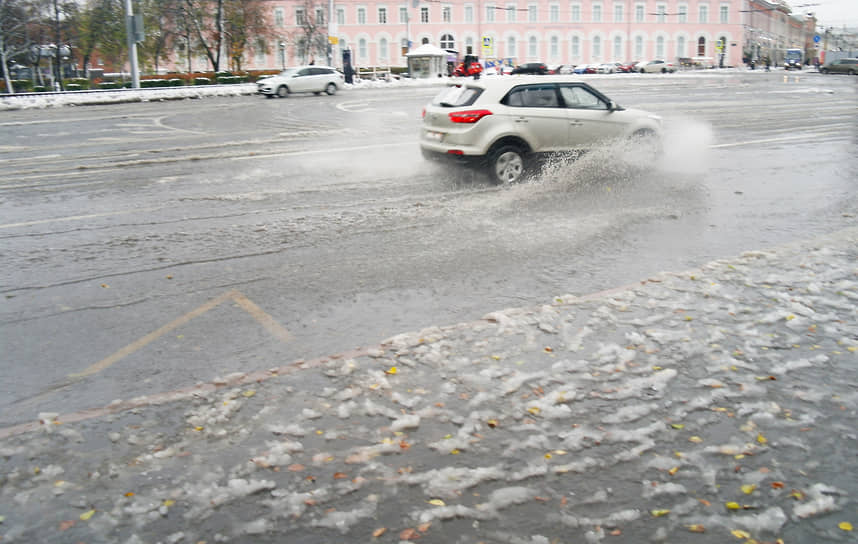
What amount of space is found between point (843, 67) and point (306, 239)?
7309 centimetres

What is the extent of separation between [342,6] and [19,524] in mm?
97454

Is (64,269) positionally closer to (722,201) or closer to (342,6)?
(722,201)

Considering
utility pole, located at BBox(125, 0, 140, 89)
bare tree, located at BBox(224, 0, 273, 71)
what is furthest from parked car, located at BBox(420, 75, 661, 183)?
bare tree, located at BBox(224, 0, 273, 71)

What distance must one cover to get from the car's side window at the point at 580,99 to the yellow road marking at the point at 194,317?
6.67 m

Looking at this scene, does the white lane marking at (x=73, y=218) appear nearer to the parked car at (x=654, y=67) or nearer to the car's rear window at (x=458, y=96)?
the car's rear window at (x=458, y=96)

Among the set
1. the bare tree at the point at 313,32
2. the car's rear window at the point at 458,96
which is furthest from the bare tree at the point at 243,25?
the car's rear window at the point at 458,96

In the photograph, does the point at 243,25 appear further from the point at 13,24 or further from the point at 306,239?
the point at 306,239

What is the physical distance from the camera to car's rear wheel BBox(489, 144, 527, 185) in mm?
9945

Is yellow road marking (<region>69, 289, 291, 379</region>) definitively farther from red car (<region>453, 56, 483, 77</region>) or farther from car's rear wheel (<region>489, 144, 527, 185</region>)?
red car (<region>453, 56, 483, 77</region>)

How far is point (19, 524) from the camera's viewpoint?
9.40 feet

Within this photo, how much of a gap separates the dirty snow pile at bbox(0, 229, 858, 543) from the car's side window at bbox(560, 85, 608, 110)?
251 inches

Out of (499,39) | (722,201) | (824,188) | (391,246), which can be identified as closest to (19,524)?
(391,246)

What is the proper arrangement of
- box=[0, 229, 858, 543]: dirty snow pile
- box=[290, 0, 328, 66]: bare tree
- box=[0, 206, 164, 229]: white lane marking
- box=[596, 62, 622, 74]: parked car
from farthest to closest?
box=[596, 62, 622, 74]: parked car, box=[290, 0, 328, 66]: bare tree, box=[0, 206, 164, 229]: white lane marking, box=[0, 229, 858, 543]: dirty snow pile

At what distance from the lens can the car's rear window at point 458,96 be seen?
10.0 meters
